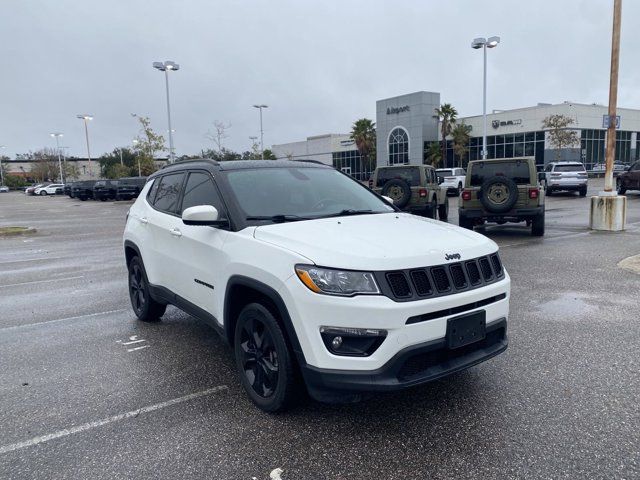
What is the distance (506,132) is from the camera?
2034 inches

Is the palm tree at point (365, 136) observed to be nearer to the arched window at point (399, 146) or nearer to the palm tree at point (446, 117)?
the arched window at point (399, 146)

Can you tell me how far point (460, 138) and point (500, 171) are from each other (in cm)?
4150

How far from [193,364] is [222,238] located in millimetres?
1346

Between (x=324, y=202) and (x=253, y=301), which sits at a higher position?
(x=324, y=202)

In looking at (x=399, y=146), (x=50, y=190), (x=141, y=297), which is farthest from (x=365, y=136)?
(x=141, y=297)

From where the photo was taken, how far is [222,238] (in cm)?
384

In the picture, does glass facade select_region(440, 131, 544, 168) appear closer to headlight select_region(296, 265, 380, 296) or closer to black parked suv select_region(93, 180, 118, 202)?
black parked suv select_region(93, 180, 118, 202)

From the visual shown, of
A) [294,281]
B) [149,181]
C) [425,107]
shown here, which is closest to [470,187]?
[149,181]

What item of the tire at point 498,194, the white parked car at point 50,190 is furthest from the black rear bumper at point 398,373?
the white parked car at point 50,190

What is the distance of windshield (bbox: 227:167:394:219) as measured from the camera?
4.00m

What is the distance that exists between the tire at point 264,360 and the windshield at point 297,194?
846 millimetres

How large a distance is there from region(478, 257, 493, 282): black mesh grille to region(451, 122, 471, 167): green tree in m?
51.1

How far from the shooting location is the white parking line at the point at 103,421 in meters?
3.21

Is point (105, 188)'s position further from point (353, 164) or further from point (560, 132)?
point (560, 132)
